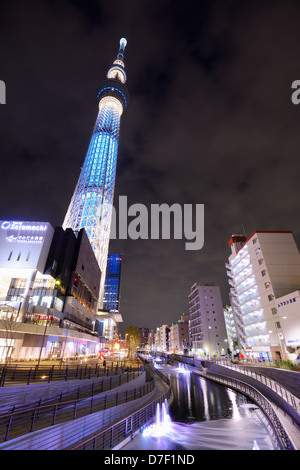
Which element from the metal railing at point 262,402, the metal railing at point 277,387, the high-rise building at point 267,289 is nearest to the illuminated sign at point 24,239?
the metal railing at point 262,402

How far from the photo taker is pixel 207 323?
274 feet

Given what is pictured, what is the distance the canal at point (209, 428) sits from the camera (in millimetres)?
13655

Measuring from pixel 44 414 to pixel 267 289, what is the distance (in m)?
51.6

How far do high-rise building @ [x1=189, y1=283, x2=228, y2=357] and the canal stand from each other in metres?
57.0

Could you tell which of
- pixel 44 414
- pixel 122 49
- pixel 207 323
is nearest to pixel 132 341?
pixel 207 323

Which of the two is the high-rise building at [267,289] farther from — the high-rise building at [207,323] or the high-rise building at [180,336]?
the high-rise building at [180,336]

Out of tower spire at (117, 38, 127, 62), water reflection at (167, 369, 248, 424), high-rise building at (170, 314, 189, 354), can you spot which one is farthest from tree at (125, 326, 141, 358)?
tower spire at (117, 38, 127, 62)

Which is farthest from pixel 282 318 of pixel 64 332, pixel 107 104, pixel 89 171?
pixel 107 104

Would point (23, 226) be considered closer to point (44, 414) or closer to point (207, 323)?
point (44, 414)

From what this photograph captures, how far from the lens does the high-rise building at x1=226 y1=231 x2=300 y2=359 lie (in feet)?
145

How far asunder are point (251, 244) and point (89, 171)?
326 ft

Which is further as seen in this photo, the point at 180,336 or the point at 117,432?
the point at 180,336
